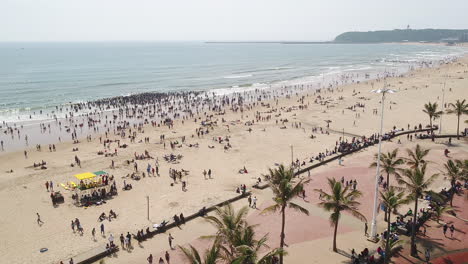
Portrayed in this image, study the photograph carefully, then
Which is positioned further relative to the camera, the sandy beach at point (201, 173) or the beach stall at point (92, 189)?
the beach stall at point (92, 189)

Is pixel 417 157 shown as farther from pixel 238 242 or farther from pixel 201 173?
pixel 201 173

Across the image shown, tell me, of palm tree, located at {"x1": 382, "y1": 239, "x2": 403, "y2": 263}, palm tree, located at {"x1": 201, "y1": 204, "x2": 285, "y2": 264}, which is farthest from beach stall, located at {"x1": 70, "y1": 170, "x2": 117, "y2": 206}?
palm tree, located at {"x1": 382, "y1": 239, "x2": 403, "y2": 263}

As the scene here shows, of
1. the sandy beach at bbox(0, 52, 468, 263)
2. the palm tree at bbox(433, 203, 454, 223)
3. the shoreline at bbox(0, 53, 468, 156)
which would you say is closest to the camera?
the palm tree at bbox(433, 203, 454, 223)

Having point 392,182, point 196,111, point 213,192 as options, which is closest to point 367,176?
point 392,182

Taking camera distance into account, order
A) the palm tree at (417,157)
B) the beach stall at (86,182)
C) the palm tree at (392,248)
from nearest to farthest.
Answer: the palm tree at (392,248)
the palm tree at (417,157)
the beach stall at (86,182)

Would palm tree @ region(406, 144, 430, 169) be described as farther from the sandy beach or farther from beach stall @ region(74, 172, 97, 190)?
beach stall @ region(74, 172, 97, 190)

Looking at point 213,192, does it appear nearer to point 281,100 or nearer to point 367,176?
point 367,176

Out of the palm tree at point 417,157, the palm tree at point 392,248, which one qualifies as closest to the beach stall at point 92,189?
the palm tree at point 392,248

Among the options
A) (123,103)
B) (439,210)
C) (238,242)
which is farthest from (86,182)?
(123,103)

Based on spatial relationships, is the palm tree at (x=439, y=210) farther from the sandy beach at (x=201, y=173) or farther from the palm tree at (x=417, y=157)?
the palm tree at (x=417, y=157)
